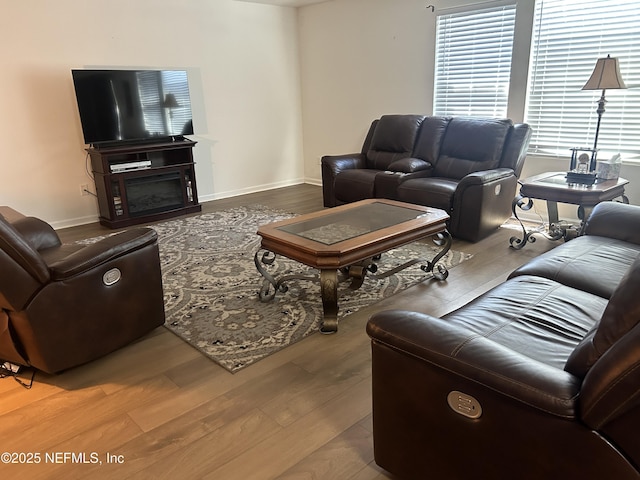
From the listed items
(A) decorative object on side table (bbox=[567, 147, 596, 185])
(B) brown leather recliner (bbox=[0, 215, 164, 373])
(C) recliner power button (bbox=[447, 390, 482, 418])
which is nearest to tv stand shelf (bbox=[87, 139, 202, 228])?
(B) brown leather recliner (bbox=[0, 215, 164, 373])

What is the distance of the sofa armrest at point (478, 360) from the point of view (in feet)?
3.53

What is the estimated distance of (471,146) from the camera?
441 cm

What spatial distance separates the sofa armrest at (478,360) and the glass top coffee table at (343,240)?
1.06 m

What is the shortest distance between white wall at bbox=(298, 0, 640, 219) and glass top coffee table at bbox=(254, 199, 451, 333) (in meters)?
2.13

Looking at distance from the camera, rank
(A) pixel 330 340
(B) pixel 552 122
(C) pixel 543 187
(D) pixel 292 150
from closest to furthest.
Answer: (A) pixel 330 340
(C) pixel 543 187
(B) pixel 552 122
(D) pixel 292 150

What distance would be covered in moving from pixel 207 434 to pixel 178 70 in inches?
176

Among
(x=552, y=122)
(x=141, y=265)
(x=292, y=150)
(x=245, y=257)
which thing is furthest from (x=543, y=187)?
(x=292, y=150)

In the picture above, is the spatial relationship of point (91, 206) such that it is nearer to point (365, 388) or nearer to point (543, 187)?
point (365, 388)

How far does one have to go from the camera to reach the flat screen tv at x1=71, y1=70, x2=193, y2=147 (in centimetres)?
453

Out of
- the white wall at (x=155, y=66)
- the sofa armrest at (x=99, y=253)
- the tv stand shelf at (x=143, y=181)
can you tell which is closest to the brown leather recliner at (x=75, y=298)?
the sofa armrest at (x=99, y=253)

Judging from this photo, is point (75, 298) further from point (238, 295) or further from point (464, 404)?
point (464, 404)

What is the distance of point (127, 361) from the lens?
233 centimetres

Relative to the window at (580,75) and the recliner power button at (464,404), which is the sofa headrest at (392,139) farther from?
the recliner power button at (464,404)

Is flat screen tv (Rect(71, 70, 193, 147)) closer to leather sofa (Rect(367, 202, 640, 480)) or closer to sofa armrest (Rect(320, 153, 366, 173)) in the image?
sofa armrest (Rect(320, 153, 366, 173))
